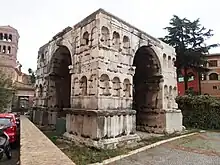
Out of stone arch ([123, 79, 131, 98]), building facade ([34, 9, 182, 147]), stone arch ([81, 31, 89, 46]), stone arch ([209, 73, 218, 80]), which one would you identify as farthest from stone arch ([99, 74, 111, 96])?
stone arch ([209, 73, 218, 80])

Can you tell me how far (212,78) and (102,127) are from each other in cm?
3193

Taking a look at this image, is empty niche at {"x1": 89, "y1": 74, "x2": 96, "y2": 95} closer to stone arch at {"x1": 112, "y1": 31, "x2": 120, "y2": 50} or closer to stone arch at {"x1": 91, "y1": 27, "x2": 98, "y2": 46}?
stone arch at {"x1": 91, "y1": 27, "x2": 98, "y2": 46}

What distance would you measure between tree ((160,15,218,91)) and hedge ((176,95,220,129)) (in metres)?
10.7

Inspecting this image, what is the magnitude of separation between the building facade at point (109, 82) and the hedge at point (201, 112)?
14.2 ft

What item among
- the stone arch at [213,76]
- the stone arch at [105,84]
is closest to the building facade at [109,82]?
the stone arch at [105,84]

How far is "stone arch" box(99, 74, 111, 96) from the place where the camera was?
361 inches

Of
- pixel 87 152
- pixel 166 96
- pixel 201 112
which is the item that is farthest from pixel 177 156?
pixel 201 112

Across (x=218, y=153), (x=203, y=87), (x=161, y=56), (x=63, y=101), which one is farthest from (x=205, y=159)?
(x=203, y=87)

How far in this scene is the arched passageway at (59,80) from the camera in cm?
1448

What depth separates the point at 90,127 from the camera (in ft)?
29.4

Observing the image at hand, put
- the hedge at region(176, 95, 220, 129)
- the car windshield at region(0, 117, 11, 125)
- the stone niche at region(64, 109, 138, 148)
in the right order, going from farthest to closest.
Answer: the hedge at region(176, 95, 220, 129) < the car windshield at region(0, 117, 11, 125) < the stone niche at region(64, 109, 138, 148)

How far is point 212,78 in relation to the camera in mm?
36062

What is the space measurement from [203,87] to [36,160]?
117 ft

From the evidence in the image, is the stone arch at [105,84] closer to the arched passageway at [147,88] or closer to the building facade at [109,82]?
the building facade at [109,82]
